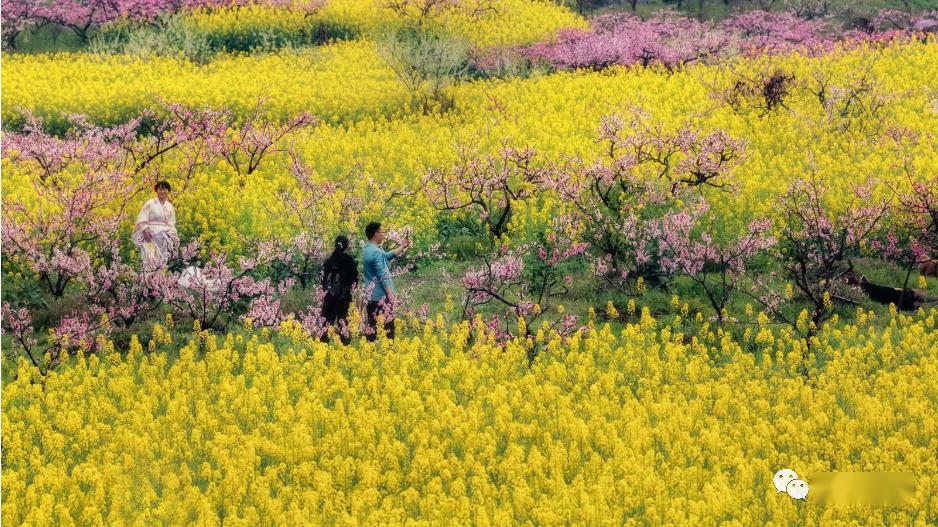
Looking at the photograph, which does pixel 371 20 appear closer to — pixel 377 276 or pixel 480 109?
pixel 480 109

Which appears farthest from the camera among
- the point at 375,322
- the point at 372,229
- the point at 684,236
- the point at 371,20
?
the point at 371,20

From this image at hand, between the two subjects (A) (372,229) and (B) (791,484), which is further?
(A) (372,229)

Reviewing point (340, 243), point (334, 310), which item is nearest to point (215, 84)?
point (334, 310)

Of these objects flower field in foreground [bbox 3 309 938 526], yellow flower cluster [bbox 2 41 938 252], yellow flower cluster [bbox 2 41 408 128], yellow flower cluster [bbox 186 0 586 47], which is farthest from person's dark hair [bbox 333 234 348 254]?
yellow flower cluster [bbox 186 0 586 47]

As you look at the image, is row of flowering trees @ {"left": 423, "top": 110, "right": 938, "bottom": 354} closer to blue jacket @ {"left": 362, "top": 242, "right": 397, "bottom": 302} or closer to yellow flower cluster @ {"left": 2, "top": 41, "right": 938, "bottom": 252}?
yellow flower cluster @ {"left": 2, "top": 41, "right": 938, "bottom": 252}

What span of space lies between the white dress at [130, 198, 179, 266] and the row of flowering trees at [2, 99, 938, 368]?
0.98 feet

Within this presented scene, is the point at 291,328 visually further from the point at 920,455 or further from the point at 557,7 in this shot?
the point at 557,7

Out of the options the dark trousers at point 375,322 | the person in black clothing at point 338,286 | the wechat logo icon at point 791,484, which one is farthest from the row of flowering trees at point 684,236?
the wechat logo icon at point 791,484

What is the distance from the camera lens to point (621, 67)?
2889 centimetres

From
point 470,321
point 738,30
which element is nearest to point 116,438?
point 470,321

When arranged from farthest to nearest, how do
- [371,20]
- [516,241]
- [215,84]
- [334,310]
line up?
[371,20], [215,84], [516,241], [334,310]

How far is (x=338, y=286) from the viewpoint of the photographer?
13500mm

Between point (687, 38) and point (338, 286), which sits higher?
point (338, 286)

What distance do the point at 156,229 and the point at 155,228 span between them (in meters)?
0.02
